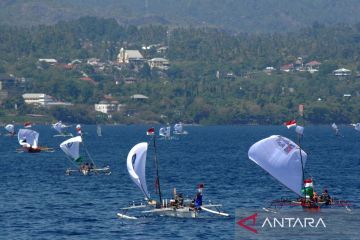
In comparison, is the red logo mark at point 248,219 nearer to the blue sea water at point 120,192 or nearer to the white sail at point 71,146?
the blue sea water at point 120,192

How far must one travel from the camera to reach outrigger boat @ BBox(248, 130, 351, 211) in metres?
91.9

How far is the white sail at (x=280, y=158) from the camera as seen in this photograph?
301 ft

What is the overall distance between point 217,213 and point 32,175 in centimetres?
5201

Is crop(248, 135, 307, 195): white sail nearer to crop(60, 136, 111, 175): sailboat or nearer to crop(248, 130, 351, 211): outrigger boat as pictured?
crop(248, 130, 351, 211): outrigger boat

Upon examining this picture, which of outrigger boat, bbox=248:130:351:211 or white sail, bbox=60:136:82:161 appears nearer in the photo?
outrigger boat, bbox=248:130:351:211

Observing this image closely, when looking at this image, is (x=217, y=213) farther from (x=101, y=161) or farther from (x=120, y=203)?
(x=101, y=161)

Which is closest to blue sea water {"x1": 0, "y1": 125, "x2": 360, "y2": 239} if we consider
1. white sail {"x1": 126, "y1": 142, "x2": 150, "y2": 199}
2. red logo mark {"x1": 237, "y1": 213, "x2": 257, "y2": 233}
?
red logo mark {"x1": 237, "y1": 213, "x2": 257, "y2": 233}

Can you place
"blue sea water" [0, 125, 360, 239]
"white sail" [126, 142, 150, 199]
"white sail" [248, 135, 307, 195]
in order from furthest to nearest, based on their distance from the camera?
"white sail" [126, 142, 150, 199], "white sail" [248, 135, 307, 195], "blue sea water" [0, 125, 360, 239]

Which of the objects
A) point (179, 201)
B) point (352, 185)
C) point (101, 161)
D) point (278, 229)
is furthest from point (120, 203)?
point (101, 161)

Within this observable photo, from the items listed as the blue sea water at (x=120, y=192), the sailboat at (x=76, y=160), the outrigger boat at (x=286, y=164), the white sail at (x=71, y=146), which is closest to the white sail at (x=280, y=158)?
the outrigger boat at (x=286, y=164)

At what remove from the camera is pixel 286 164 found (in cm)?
9344

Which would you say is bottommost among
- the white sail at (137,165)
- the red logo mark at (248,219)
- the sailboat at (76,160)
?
the sailboat at (76,160)

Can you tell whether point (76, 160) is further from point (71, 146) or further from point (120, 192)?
point (120, 192)

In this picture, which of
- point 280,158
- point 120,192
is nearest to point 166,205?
point 280,158
